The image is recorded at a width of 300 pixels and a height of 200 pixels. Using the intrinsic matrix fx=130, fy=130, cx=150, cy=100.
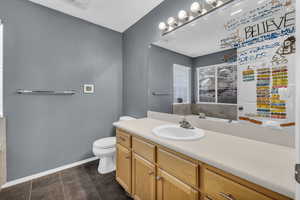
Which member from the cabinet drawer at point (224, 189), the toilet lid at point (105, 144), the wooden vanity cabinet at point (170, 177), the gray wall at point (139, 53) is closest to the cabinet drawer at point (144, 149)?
the wooden vanity cabinet at point (170, 177)

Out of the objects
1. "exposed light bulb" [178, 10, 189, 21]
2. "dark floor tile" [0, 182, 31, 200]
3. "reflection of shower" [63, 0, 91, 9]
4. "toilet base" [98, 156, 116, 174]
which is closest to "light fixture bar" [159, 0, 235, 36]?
"exposed light bulb" [178, 10, 189, 21]

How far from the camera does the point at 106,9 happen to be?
77.3 inches

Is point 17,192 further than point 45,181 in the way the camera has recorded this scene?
No

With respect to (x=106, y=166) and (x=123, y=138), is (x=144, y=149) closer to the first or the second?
(x=123, y=138)

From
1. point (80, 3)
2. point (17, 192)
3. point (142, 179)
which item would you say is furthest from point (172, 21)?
point (17, 192)

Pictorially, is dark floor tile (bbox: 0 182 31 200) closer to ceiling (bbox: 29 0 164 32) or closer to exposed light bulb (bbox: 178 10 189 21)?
ceiling (bbox: 29 0 164 32)

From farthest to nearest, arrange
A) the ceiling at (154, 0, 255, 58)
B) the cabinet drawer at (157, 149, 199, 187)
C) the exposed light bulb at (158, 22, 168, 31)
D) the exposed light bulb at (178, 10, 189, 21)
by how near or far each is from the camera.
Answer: the exposed light bulb at (158, 22, 168, 31), the exposed light bulb at (178, 10, 189, 21), the ceiling at (154, 0, 255, 58), the cabinet drawer at (157, 149, 199, 187)

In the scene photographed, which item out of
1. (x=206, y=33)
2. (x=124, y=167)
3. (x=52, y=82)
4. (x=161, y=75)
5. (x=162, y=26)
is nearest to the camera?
(x=206, y=33)

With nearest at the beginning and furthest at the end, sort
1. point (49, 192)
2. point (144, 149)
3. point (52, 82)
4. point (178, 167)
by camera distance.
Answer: point (178, 167), point (144, 149), point (49, 192), point (52, 82)

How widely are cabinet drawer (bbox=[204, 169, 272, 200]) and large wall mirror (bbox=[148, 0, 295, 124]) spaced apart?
1.98 feet

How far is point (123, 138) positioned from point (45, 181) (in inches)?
52.9

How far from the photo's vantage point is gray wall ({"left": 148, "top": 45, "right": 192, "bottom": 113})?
169 cm

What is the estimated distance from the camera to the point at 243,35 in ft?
3.49

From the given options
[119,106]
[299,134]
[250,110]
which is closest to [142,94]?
[119,106]
